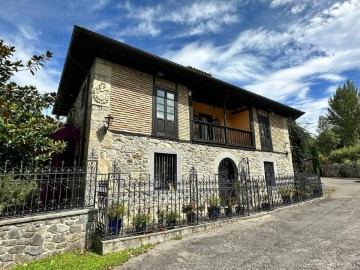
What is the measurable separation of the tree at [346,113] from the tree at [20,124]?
1673 inches

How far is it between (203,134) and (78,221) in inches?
269

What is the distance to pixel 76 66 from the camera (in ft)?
29.4

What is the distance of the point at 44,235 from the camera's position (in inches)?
196

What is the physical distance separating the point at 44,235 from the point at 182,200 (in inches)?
196

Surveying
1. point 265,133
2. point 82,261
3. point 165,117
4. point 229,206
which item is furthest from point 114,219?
point 265,133

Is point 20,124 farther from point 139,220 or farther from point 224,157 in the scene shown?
point 224,157

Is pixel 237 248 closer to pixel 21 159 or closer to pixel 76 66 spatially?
pixel 21 159

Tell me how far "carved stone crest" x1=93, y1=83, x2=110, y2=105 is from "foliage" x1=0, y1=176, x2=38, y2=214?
11.5 ft

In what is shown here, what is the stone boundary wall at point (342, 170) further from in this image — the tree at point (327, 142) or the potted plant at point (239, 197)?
the potted plant at point (239, 197)

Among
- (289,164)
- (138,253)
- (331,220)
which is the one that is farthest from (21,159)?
(289,164)

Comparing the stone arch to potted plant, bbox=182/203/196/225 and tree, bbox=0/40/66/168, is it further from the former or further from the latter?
tree, bbox=0/40/66/168

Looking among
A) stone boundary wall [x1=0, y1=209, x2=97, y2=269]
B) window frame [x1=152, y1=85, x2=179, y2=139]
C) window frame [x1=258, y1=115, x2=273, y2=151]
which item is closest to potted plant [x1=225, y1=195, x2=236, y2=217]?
window frame [x1=152, y1=85, x2=179, y2=139]

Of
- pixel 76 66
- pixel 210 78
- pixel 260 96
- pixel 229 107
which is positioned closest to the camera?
pixel 76 66

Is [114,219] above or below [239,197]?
below
